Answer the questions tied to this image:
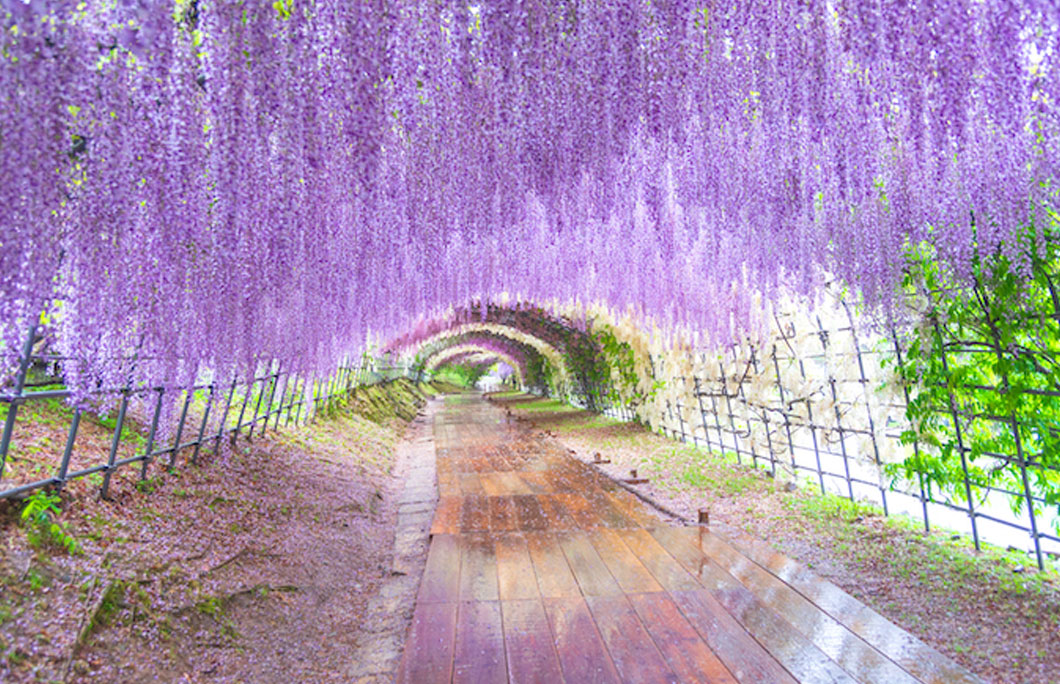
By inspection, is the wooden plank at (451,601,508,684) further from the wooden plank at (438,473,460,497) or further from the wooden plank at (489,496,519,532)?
the wooden plank at (438,473,460,497)

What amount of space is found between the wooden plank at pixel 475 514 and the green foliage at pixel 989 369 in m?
2.92

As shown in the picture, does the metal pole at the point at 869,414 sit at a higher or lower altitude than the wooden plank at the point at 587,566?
higher

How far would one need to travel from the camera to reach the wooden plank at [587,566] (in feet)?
9.76

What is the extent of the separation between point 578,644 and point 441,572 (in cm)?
109

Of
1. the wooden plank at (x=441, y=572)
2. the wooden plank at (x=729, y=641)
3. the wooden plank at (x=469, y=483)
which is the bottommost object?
the wooden plank at (x=729, y=641)

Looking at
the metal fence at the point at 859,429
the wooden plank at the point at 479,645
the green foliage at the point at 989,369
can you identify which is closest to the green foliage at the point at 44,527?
the wooden plank at the point at 479,645

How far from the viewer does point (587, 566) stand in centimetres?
331

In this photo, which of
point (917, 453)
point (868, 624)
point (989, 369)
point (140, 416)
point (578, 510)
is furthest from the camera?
point (140, 416)

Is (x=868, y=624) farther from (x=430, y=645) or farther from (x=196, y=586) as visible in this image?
(x=196, y=586)

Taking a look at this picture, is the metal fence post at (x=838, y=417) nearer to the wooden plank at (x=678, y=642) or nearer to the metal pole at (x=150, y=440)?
the wooden plank at (x=678, y=642)

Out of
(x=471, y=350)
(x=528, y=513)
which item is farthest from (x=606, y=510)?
(x=471, y=350)

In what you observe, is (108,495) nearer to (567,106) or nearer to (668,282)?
(567,106)

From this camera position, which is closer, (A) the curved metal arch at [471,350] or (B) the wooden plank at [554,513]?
(B) the wooden plank at [554,513]

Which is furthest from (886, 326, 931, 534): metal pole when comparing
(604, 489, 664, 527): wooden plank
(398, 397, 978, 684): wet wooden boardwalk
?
(604, 489, 664, 527): wooden plank
